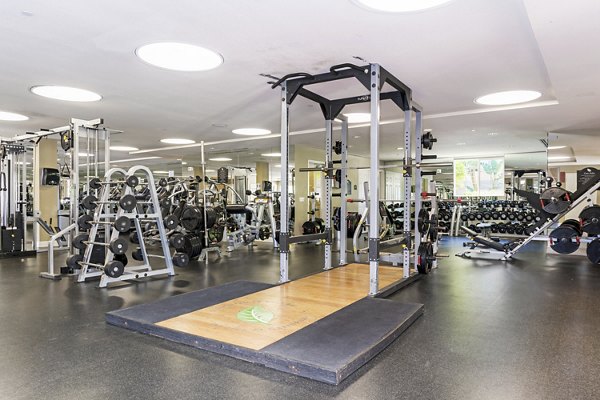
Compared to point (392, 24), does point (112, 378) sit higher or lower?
lower

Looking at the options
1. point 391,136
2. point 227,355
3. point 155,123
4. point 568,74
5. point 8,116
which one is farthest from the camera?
point 391,136

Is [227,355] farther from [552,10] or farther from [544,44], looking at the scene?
[544,44]

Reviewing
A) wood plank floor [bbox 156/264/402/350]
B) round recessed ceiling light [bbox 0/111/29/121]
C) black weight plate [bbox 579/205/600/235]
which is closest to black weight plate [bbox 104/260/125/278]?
wood plank floor [bbox 156/264/402/350]

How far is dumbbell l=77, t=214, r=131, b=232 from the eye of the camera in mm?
4039

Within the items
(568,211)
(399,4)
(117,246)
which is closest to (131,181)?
(117,246)

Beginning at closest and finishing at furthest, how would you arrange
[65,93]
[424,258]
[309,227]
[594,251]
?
[424,258] → [65,93] → [594,251] → [309,227]

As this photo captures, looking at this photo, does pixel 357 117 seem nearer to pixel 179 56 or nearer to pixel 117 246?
pixel 179 56

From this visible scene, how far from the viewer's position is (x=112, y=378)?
6.40 feet

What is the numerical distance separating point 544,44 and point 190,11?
104 inches

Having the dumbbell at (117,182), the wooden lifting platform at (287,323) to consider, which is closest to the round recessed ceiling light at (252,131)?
the dumbbell at (117,182)

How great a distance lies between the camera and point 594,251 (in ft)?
18.2

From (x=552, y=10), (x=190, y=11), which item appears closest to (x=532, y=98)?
(x=552, y=10)

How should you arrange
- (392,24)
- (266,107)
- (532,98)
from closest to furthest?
(392,24) < (532,98) < (266,107)

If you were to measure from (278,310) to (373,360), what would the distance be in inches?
35.8
